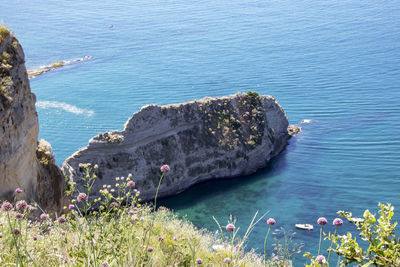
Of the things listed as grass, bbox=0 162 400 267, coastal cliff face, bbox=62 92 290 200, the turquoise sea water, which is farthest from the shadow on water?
grass, bbox=0 162 400 267

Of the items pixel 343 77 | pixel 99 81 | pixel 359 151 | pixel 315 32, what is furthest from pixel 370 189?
pixel 315 32

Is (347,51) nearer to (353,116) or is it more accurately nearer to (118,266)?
(353,116)

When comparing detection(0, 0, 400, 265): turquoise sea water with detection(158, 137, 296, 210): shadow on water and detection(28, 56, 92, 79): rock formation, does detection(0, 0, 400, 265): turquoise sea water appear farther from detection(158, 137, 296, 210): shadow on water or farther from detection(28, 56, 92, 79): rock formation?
detection(28, 56, 92, 79): rock formation

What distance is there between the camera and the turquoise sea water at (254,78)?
42625mm

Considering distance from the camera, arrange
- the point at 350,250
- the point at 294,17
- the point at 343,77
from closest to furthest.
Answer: the point at 350,250 < the point at 343,77 < the point at 294,17

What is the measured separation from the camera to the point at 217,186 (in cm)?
4400

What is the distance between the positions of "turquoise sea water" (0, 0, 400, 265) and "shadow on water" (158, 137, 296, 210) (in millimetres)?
145

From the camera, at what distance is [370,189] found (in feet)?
140

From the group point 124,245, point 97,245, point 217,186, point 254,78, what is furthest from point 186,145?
point 97,245

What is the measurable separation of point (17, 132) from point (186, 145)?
28.0 m

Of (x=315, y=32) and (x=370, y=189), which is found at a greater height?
(x=315, y=32)

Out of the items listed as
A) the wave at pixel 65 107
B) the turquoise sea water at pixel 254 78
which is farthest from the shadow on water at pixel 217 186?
the wave at pixel 65 107

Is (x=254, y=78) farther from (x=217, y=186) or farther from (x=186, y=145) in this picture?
(x=186, y=145)

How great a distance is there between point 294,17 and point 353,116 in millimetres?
49131
